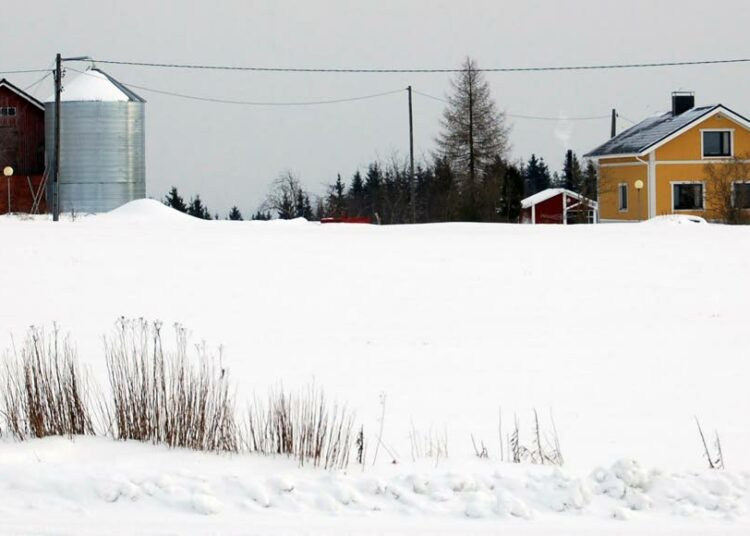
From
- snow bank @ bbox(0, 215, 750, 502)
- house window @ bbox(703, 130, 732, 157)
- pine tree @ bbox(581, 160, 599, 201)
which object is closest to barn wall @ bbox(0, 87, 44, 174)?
snow bank @ bbox(0, 215, 750, 502)

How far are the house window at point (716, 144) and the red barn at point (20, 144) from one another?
97.3ft

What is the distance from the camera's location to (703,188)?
56.8 metres

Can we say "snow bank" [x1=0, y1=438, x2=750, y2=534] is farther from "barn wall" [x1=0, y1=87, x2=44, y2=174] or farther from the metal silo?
"barn wall" [x1=0, y1=87, x2=44, y2=174]

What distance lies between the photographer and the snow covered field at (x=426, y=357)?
850 centimetres

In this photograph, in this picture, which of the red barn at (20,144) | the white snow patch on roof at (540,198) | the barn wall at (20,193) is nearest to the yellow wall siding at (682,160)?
the white snow patch on roof at (540,198)

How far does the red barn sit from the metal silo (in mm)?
2081

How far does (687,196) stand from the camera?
187 ft

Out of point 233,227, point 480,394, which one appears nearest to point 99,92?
point 233,227

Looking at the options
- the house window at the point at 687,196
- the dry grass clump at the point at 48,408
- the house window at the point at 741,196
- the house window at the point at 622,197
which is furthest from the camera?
the house window at the point at 622,197

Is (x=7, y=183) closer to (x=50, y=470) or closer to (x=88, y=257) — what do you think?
(x=88, y=257)

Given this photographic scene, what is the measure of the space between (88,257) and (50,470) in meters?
19.3

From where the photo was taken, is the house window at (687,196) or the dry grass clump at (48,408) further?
the house window at (687,196)

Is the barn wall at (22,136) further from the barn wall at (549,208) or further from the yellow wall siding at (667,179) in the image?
the yellow wall siding at (667,179)

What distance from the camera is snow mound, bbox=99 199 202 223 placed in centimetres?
4224
